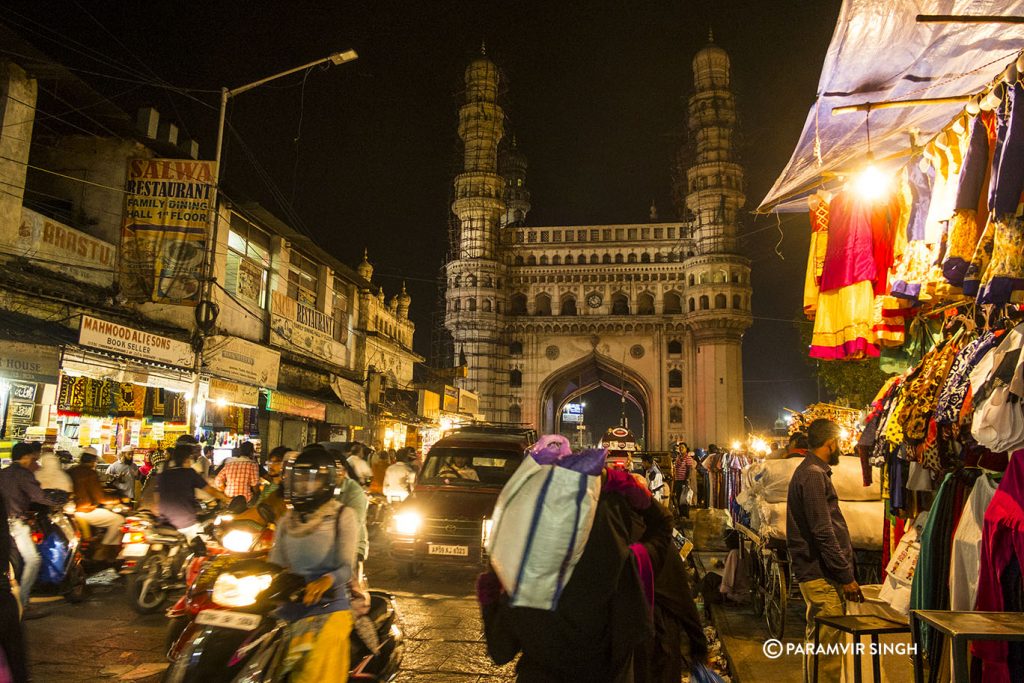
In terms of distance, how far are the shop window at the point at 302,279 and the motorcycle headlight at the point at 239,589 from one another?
16.5 metres

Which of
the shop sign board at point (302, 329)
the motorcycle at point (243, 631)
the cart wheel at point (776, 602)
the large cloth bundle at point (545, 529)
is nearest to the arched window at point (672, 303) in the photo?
the shop sign board at point (302, 329)

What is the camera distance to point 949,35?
3.73 meters

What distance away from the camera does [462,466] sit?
1010cm

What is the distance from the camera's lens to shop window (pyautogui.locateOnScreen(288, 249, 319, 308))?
19.3 meters

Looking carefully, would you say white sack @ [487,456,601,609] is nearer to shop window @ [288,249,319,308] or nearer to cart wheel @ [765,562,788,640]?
cart wheel @ [765,562,788,640]

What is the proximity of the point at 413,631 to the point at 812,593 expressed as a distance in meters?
3.58

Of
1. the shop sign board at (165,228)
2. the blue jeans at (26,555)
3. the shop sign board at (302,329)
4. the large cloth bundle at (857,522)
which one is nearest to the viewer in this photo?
the blue jeans at (26,555)

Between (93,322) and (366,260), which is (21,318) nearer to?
(93,322)

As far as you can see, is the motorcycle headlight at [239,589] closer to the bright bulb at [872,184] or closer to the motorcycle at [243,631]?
the motorcycle at [243,631]

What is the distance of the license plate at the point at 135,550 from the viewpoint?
22.1 feet

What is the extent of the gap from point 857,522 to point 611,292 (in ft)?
146

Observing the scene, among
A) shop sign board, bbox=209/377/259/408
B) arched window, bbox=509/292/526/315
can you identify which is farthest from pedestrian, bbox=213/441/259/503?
arched window, bbox=509/292/526/315

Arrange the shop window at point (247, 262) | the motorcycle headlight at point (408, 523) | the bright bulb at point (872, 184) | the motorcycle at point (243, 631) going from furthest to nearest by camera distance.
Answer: the shop window at point (247, 262) < the motorcycle headlight at point (408, 523) < the bright bulb at point (872, 184) < the motorcycle at point (243, 631)

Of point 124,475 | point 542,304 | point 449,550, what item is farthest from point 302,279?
point 542,304
